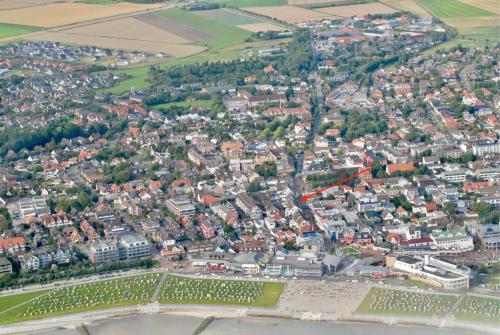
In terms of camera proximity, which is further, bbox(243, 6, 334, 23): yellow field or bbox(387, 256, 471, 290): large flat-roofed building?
bbox(243, 6, 334, 23): yellow field

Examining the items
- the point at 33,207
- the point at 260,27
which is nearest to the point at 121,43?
the point at 260,27

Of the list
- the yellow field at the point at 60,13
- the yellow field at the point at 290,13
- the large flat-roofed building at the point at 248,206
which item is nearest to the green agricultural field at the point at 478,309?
the large flat-roofed building at the point at 248,206

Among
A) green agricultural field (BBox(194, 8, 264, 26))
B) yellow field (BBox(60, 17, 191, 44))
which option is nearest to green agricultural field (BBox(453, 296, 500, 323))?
yellow field (BBox(60, 17, 191, 44))

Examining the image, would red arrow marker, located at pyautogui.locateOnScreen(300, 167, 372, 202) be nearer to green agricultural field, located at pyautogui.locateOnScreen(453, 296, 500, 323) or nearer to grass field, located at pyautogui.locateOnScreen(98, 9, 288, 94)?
green agricultural field, located at pyautogui.locateOnScreen(453, 296, 500, 323)

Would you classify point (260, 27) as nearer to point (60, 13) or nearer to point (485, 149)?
point (60, 13)

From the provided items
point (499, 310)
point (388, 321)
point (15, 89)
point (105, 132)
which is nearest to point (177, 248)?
point (388, 321)

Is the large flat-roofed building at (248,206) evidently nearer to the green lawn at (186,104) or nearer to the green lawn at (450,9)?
the green lawn at (186,104)

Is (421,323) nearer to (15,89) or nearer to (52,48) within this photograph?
(15,89)
